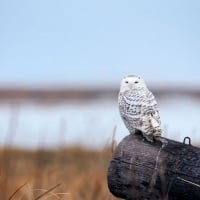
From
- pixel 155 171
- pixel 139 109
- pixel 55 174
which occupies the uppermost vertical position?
pixel 139 109

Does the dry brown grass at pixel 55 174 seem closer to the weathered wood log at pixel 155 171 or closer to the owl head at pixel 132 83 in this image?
the weathered wood log at pixel 155 171

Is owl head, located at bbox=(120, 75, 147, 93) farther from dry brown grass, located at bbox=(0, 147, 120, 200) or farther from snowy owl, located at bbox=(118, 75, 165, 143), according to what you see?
dry brown grass, located at bbox=(0, 147, 120, 200)

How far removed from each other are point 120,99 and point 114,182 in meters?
0.39

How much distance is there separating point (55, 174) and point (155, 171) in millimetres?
2054

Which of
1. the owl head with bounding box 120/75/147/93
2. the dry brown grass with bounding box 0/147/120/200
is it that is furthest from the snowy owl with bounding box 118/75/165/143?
the dry brown grass with bounding box 0/147/120/200

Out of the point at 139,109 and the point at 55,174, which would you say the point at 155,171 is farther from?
the point at 55,174

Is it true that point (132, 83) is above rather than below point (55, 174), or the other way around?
above

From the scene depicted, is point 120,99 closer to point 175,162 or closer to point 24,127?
point 175,162

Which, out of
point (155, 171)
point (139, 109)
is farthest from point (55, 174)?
point (155, 171)

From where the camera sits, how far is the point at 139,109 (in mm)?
3730

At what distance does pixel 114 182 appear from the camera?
141 inches

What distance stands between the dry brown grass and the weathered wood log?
0.25 metres

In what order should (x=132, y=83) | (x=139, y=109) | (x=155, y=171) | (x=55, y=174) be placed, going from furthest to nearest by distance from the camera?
(x=55, y=174) < (x=132, y=83) < (x=139, y=109) < (x=155, y=171)

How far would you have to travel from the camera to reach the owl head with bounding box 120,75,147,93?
3834 mm
